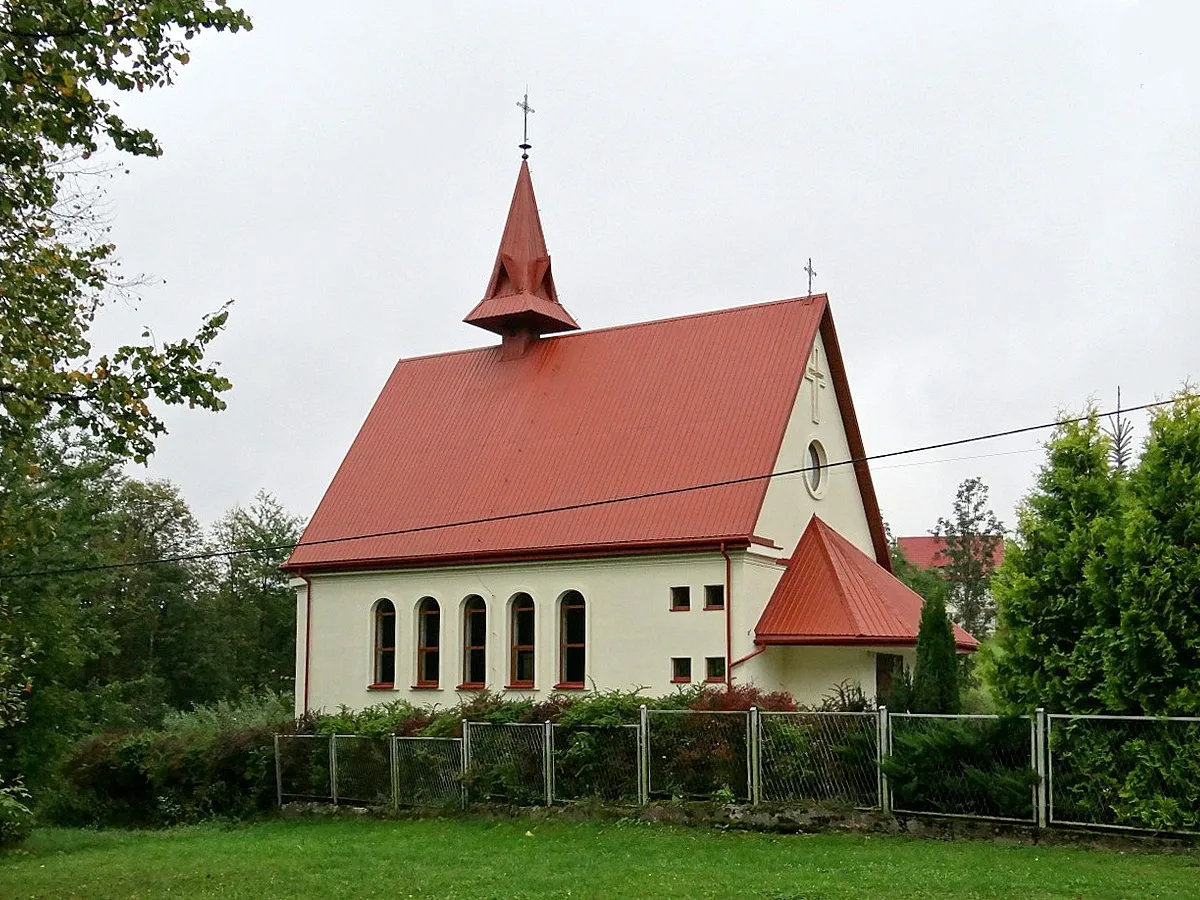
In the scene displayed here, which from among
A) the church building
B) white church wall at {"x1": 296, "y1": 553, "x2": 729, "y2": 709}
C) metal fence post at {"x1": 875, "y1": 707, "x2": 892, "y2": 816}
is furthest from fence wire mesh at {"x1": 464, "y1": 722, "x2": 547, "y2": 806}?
metal fence post at {"x1": 875, "y1": 707, "x2": 892, "y2": 816}

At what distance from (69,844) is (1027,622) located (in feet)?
52.7

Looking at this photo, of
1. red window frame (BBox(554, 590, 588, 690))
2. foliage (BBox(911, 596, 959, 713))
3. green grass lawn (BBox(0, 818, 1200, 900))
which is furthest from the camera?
red window frame (BBox(554, 590, 588, 690))

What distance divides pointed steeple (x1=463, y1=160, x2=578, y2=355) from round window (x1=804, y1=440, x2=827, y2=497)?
7.27 m

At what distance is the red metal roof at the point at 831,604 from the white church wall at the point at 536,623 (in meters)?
1.24

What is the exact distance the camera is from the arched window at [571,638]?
26.1 m

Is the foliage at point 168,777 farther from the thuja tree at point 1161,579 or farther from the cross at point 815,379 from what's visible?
the thuja tree at point 1161,579

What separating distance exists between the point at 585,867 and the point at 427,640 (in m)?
13.7

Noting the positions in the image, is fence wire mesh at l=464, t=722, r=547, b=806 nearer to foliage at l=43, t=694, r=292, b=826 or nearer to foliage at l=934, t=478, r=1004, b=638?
foliage at l=43, t=694, r=292, b=826

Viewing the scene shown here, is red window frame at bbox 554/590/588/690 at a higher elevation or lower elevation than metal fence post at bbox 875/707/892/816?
higher

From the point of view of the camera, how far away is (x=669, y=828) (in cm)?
1841

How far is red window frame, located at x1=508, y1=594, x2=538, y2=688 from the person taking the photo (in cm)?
2669

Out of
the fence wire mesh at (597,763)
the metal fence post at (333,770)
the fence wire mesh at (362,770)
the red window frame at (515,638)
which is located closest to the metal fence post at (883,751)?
the fence wire mesh at (597,763)

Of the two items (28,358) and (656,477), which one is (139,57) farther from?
(656,477)

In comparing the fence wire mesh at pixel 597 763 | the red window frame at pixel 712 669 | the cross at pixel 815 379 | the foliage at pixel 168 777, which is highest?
the cross at pixel 815 379
